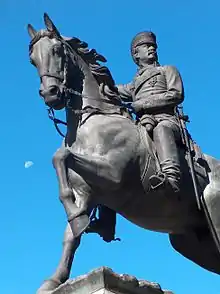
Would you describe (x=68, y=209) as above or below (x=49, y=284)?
above

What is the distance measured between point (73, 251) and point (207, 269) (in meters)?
2.73

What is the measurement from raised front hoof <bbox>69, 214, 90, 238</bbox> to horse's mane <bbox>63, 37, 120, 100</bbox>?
6.84 feet

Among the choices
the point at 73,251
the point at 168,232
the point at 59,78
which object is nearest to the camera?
the point at 73,251

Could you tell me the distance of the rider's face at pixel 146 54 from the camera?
1080 cm

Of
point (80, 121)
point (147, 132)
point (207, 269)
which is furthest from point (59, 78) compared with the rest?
point (207, 269)

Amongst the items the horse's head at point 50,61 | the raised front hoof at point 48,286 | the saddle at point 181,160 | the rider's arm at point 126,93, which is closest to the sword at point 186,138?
the saddle at point 181,160

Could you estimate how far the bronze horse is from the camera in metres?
8.98

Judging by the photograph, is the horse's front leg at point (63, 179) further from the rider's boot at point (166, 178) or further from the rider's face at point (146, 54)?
the rider's face at point (146, 54)

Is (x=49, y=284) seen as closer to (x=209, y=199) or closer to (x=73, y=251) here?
(x=73, y=251)

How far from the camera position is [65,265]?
28.0ft

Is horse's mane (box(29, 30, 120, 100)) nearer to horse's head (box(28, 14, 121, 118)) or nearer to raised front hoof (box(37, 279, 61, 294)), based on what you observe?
horse's head (box(28, 14, 121, 118))

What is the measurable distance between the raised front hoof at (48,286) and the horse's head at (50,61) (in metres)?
2.29

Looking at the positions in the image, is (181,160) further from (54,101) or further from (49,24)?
(49,24)

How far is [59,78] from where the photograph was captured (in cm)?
946
